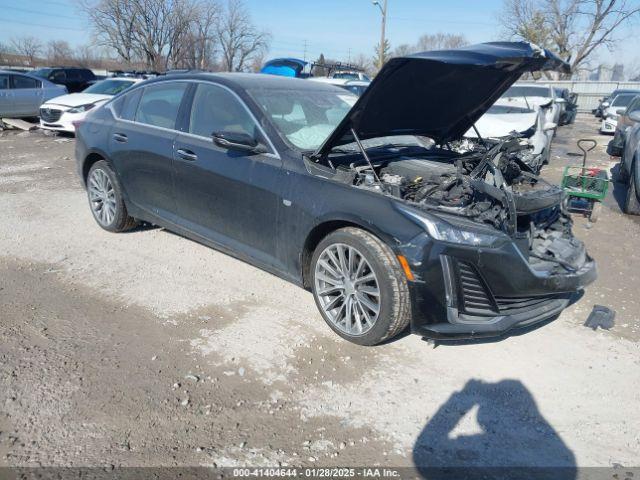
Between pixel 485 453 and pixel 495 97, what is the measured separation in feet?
10.4

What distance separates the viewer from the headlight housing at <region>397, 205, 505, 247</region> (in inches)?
123

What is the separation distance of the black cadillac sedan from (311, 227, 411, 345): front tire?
1cm

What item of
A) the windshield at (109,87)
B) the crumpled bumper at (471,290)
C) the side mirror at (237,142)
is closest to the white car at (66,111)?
the windshield at (109,87)

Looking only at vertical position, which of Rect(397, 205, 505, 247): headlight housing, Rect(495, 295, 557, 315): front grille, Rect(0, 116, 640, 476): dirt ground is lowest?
Rect(0, 116, 640, 476): dirt ground

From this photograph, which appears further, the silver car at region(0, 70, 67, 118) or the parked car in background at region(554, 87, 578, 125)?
the parked car in background at region(554, 87, 578, 125)

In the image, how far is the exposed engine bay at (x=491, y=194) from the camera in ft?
11.0

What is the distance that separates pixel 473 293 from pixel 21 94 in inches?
611

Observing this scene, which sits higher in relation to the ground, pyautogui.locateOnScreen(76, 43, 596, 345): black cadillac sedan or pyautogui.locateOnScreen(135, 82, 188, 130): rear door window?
pyautogui.locateOnScreen(135, 82, 188, 130): rear door window

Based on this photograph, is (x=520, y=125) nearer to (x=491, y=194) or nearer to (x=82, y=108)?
(x=491, y=194)

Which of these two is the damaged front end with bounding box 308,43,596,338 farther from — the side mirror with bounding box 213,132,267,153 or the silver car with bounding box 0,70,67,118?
the silver car with bounding box 0,70,67,118

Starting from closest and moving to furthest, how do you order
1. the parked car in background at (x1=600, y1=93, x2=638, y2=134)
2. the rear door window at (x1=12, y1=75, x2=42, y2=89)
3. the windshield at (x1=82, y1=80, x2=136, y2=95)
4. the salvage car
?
the salvage car
the windshield at (x1=82, y1=80, x2=136, y2=95)
the rear door window at (x1=12, y1=75, x2=42, y2=89)
the parked car in background at (x1=600, y1=93, x2=638, y2=134)

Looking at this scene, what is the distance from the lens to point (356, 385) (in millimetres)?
3125

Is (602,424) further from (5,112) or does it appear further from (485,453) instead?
(5,112)

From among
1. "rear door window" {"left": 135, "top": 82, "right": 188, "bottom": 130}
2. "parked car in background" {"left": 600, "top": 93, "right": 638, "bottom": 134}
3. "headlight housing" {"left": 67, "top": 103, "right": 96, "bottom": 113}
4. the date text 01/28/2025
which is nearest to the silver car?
"headlight housing" {"left": 67, "top": 103, "right": 96, "bottom": 113}
